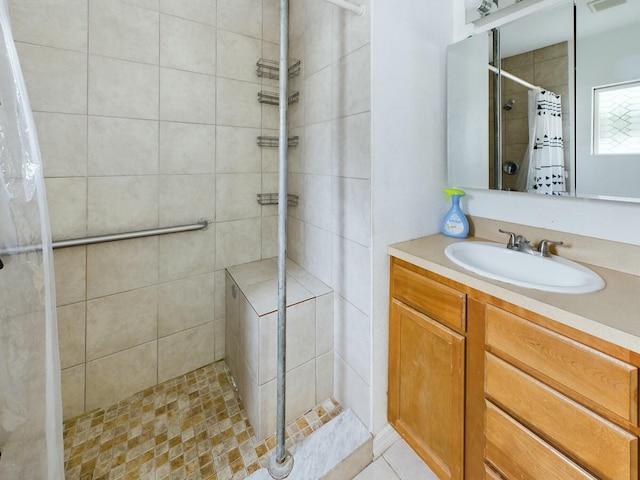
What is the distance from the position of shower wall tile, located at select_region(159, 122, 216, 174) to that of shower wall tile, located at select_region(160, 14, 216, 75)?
291 millimetres

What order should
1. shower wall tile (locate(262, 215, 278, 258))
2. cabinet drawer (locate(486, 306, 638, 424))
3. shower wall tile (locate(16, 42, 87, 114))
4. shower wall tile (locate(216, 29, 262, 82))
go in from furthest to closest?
shower wall tile (locate(262, 215, 278, 258)) → shower wall tile (locate(216, 29, 262, 82)) → shower wall tile (locate(16, 42, 87, 114)) → cabinet drawer (locate(486, 306, 638, 424))

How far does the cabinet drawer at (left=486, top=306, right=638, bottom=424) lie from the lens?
0.61 meters

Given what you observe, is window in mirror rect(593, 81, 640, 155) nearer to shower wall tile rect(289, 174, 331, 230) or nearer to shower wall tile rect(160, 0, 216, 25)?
shower wall tile rect(289, 174, 331, 230)

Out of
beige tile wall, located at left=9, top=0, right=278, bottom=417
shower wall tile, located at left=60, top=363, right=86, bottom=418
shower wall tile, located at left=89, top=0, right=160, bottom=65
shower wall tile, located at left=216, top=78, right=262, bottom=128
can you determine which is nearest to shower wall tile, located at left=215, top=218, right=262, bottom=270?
beige tile wall, located at left=9, top=0, right=278, bottom=417

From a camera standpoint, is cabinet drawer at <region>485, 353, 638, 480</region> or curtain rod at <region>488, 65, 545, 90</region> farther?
curtain rod at <region>488, 65, 545, 90</region>

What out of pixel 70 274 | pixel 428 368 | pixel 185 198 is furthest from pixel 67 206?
pixel 428 368

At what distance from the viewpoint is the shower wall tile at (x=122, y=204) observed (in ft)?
4.37

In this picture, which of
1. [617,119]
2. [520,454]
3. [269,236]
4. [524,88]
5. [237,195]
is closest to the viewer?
[520,454]

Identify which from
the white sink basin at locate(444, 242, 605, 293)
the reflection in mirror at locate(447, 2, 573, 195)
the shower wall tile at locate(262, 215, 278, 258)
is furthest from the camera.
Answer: the shower wall tile at locate(262, 215, 278, 258)

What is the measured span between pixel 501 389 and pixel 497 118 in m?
1.05

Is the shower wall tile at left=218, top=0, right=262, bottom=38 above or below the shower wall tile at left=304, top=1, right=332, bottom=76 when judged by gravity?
above

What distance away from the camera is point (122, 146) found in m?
1.36

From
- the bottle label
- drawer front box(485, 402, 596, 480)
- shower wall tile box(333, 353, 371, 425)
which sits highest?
the bottle label

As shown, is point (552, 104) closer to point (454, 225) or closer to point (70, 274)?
point (454, 225)
